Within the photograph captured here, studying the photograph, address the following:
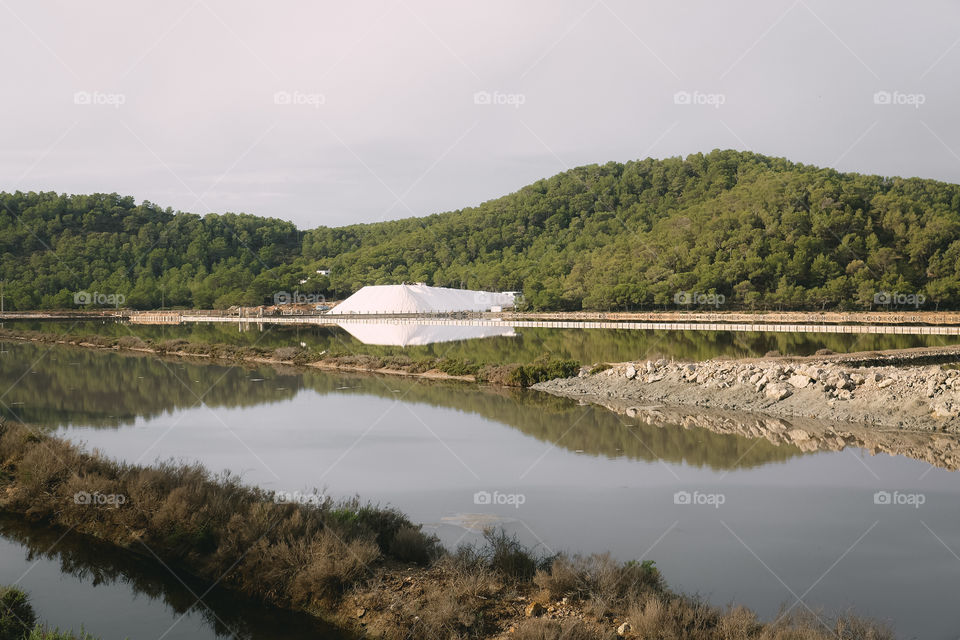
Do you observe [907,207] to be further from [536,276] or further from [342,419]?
[342,419]

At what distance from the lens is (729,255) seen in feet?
229

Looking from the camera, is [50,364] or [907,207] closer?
[50,364]

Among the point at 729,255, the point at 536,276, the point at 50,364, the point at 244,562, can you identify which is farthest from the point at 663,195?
the point at 244,562

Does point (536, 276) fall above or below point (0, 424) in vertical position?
above

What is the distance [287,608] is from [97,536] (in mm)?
2841
